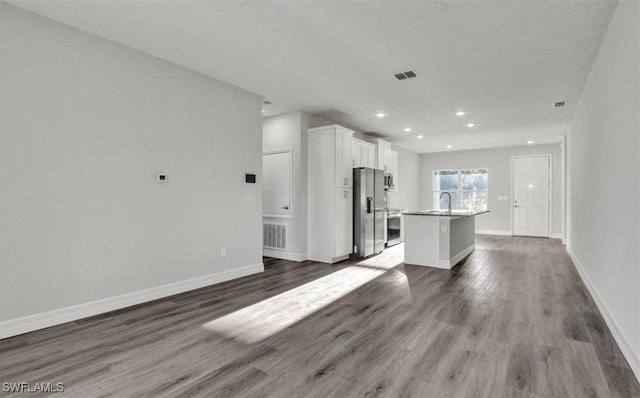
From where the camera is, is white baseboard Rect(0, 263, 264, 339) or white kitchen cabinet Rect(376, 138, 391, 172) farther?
white kitchen cabinet Rect(376, 138, 391, 172)

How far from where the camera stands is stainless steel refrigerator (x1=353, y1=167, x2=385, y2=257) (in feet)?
20.1

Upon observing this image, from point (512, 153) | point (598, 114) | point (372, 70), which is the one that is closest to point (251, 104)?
point (372, 70)

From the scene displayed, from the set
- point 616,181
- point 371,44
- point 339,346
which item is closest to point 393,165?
point 371,44

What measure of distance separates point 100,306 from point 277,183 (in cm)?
343

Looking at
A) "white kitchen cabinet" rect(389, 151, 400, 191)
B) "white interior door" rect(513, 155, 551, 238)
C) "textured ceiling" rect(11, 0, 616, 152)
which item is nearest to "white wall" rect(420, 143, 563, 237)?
"white interior door" rect(513, 155, 551, 238)

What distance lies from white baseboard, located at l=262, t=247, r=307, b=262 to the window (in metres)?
5.95

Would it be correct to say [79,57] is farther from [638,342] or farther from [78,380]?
[638,342]

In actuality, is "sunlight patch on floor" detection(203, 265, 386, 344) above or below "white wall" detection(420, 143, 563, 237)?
below

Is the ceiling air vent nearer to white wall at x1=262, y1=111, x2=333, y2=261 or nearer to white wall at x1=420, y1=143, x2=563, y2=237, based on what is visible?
white wall at x1=262, y1=111, x2=333, y2=261

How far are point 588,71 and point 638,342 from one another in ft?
10.8

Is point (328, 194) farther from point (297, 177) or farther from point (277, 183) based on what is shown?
point (277, 183)

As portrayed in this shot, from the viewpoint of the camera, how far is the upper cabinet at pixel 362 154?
Result: 633 cm

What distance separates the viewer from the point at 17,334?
266 centimetres

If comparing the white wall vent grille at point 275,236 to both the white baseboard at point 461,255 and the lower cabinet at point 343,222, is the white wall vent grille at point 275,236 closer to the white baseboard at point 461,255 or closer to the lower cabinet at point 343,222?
the lower cabinet at point 343,222
